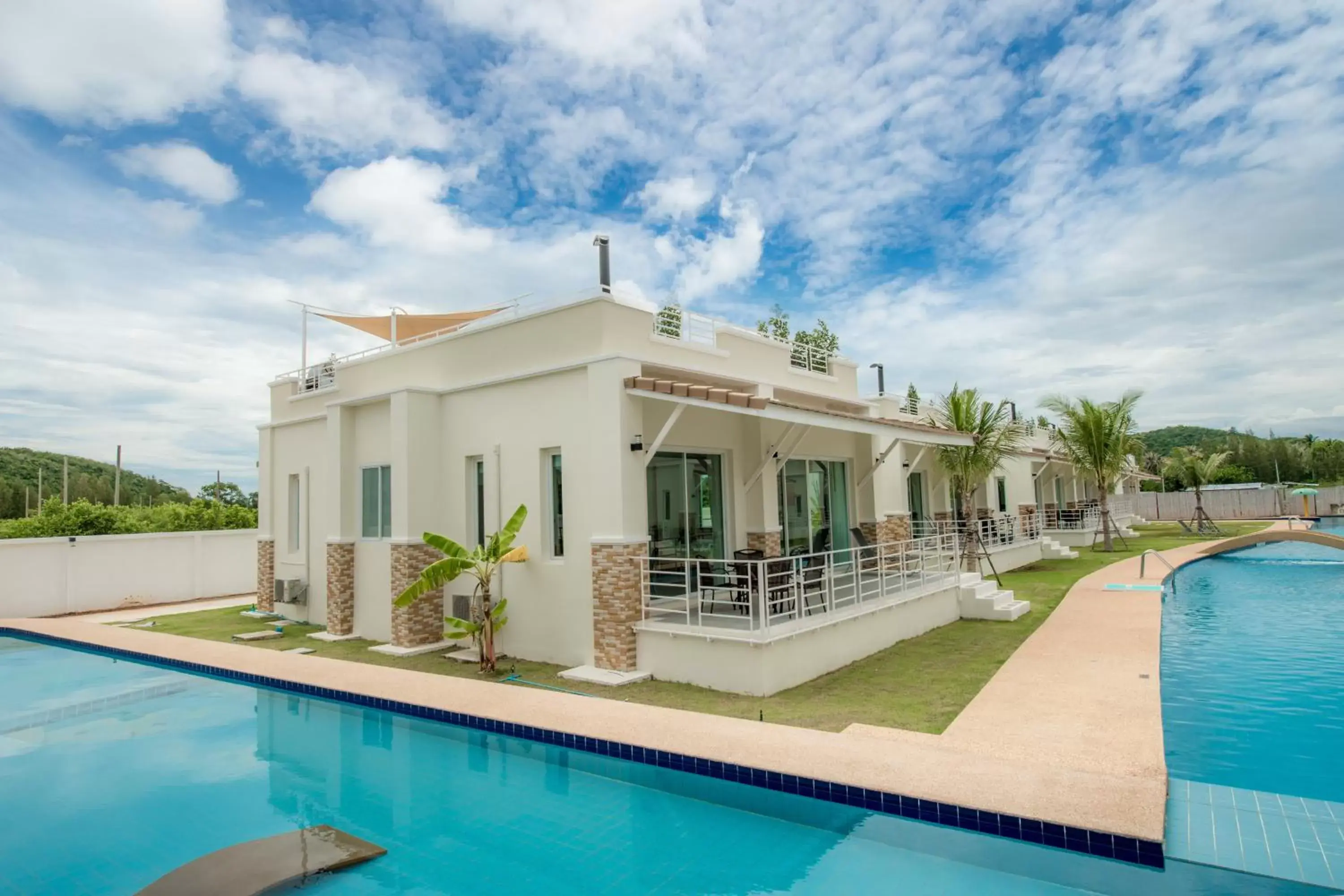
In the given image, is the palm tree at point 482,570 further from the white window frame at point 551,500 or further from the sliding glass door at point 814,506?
the sliding glass door at point 814,506

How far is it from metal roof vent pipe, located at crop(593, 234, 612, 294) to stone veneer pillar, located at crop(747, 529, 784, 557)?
18.9ft

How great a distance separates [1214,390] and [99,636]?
53.0 meters

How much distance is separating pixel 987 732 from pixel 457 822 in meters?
5.72

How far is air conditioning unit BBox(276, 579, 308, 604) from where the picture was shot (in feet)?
57.8

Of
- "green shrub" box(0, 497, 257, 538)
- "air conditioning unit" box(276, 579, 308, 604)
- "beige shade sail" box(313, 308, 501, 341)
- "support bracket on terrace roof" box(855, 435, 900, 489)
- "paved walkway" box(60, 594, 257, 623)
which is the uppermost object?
"beige shade sail" box(313, 308, 501, 341)

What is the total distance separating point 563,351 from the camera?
40.4 ft

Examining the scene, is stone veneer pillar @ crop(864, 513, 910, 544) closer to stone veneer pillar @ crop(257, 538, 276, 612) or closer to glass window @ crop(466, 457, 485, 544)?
glass window @ crop(466, 457, 485, 544)

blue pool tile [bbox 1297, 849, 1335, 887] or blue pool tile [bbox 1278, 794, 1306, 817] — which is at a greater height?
blue pool tile [bbox 1297, 849, 1335, 887]

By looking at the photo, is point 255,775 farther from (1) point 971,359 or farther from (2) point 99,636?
(1) point 971,359

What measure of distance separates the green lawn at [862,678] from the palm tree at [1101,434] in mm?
14774

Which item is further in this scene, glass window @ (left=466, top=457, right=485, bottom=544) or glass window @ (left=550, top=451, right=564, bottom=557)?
glass window @ (left=466, top=457, right=485, bottom=544)

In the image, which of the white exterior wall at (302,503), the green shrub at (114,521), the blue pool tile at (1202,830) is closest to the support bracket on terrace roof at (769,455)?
the blue pool tile at (1202,830)

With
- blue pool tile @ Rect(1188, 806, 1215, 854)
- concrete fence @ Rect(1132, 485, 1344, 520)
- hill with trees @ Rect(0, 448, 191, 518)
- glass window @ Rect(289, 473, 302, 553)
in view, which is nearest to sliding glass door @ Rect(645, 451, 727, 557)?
blue pool tile @ Rect(1188, 806, 1215, 854)

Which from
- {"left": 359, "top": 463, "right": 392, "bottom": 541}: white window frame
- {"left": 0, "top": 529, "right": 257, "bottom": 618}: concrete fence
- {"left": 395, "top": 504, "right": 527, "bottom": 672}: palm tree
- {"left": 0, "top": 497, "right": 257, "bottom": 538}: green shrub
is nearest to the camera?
{"left": 395, "top": 504, "right": 527, "bottom": 672}: palm tree
